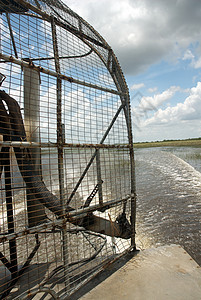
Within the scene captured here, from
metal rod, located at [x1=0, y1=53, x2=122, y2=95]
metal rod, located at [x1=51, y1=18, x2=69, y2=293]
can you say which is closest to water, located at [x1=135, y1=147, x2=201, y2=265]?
metal rod, located at [x1=51, y1=18, x2=69, y2=293]

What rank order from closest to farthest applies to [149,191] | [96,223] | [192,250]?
[96,223]
[192,250]
[149,191]

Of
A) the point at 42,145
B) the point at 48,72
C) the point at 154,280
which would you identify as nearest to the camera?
the point at 42,145

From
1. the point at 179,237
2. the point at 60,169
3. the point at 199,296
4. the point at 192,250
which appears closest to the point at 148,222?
the point at 179,237

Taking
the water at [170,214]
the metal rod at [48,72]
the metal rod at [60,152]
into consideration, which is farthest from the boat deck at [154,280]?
the metal rod at [48,72]

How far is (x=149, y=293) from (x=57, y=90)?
9.07 ft

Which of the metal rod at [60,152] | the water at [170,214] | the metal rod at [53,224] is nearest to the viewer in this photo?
the metal rod at [53,224]

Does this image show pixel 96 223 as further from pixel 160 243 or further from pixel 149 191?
pixel 149 191

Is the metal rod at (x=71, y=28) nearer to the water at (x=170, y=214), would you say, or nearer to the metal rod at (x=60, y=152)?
the metal rod at (x=60, y=152)

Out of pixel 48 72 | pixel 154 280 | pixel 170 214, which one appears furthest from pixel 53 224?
pixel 170 214

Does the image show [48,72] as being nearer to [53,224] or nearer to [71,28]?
[71,28]

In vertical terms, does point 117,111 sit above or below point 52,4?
below

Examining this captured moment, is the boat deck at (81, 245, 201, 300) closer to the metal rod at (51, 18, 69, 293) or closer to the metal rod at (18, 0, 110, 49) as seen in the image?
the metal rod at (51, 18, 69, 293)

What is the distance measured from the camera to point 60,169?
2.28 meters

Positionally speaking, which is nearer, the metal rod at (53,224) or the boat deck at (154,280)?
the metal rod at (53,224)
